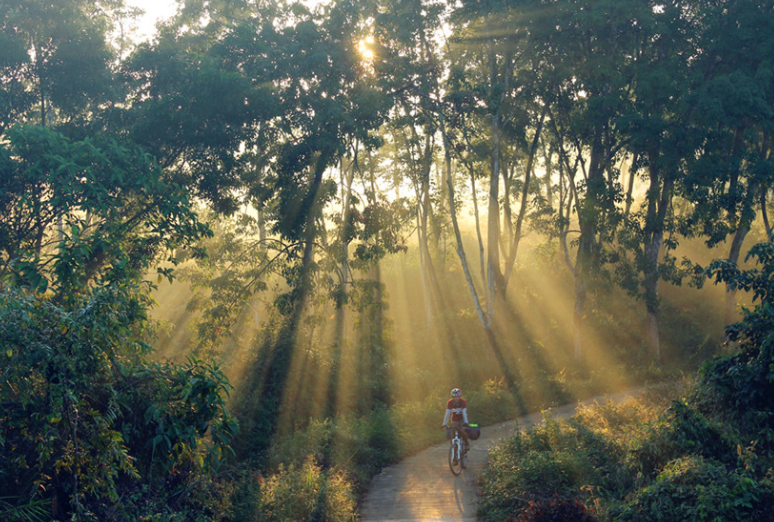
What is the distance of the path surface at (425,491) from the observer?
9.08 meters

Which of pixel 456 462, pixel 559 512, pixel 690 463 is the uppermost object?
pixel 690 463

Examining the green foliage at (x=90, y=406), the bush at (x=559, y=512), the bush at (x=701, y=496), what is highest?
the green foliage at (x=90, y=406)

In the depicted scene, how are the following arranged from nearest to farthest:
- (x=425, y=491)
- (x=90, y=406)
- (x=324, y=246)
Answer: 1. (x=90, y=406)
2. (x=425, y=491)
3. (x=324, y=246)

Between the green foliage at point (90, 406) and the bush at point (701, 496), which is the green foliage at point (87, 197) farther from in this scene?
the bush at point (701, 496)

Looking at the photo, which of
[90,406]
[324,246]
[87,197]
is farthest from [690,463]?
[324,246]

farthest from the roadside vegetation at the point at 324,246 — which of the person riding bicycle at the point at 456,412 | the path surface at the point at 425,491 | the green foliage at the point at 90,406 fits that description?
the person riding bicycle at the point at 456,412

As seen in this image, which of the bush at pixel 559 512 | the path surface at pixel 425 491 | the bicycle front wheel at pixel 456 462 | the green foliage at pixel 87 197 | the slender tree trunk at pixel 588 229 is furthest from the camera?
the slender tree trunk at pixel 588 229

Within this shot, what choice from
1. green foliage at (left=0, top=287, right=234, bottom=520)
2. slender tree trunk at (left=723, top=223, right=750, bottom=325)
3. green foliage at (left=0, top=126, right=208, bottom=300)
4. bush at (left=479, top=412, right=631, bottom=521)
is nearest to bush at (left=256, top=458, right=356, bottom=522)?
green foliage at (left=0, top=287, right=234, bottom=520)

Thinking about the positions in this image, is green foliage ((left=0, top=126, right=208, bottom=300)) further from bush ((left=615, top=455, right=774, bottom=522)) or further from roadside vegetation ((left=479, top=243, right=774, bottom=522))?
bush ((left=615, top=455, right=774, bottom=522))

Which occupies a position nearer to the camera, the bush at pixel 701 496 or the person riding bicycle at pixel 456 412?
the bush at pixel 701 496

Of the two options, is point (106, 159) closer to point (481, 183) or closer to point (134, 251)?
point (134, 251)

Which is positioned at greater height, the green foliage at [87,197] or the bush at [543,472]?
the green foliage at [87,197]

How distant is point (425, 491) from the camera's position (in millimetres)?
10430

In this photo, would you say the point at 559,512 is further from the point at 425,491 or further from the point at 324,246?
the point at 324,246
